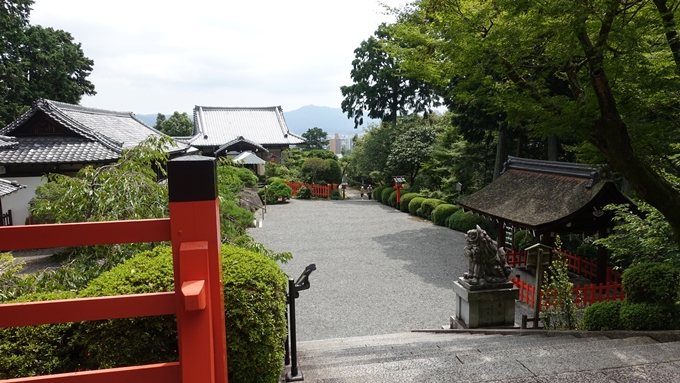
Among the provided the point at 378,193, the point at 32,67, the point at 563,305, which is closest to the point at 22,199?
the point at 32,67

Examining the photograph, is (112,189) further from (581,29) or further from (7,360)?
(581,29)

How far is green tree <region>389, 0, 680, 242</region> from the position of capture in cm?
428

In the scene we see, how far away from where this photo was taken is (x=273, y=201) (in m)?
24.2

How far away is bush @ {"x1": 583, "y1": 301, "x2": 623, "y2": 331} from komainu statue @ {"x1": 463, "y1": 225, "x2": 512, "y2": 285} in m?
1.36

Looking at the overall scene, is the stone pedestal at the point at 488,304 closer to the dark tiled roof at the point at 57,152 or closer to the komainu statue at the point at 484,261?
the komainu statue at the point at 484,261

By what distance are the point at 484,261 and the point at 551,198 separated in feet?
14.5

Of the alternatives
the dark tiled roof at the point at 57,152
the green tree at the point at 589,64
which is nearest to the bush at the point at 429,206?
the dark tiled roof at the point at 57,152

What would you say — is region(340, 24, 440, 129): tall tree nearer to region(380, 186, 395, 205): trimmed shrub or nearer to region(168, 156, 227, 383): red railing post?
region(380, 186, 395, 205): trimmed shrub

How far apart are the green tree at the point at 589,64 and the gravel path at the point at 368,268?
4.31 meters

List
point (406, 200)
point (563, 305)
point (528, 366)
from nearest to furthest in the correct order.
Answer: point (528, 366) < point (563, 305) < point (406, 200)

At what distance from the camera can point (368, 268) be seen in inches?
449

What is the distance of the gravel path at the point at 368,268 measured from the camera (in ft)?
26.3

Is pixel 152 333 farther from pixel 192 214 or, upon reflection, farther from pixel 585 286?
pixel 585 286

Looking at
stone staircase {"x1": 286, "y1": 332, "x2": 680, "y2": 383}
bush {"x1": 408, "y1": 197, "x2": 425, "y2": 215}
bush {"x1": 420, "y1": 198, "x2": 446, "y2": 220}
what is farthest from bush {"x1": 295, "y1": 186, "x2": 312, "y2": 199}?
stone staircase {"x1": 286, "y1": 332, "x2": 680, "y2": 383}
